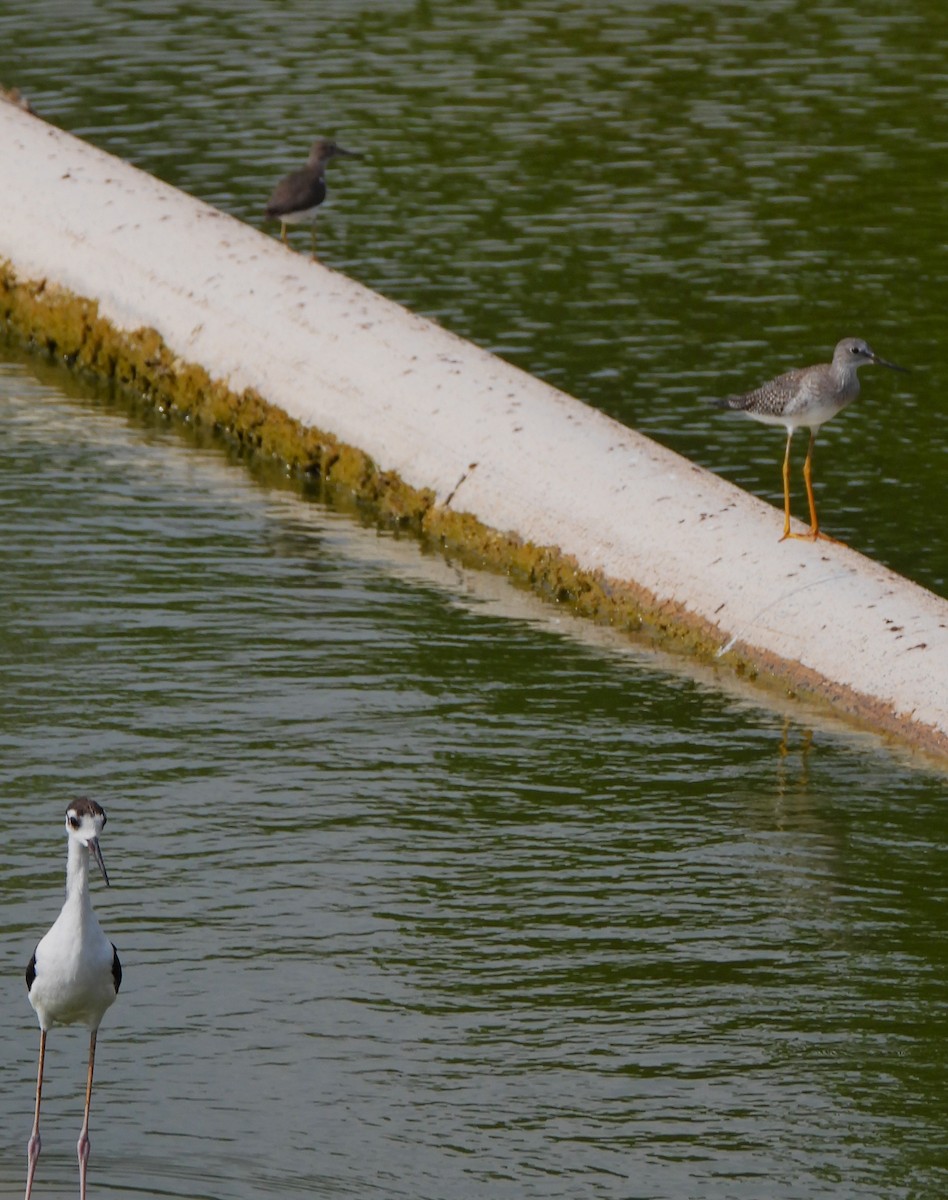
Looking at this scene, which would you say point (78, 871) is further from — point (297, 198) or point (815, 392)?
point (297, 198)

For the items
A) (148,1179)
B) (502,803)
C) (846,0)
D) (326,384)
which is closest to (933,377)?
(326,384)

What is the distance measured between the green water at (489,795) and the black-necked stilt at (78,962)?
595 millimetres

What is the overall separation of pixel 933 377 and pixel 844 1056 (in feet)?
27.8

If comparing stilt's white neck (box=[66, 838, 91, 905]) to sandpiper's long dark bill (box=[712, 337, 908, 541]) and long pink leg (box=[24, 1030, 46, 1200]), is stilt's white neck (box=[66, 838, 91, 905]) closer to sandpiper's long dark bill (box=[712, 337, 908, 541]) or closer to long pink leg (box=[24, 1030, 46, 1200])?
long pink leg (box=[24, 1030, 46, 1200])

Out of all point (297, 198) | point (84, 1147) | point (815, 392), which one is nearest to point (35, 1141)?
point (84, 1147)

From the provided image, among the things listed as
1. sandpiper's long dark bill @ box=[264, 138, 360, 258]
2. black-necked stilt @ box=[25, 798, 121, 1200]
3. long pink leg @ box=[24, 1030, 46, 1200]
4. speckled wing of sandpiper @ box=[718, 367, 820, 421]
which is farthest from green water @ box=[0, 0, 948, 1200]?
speckled wing of sandpiper @ box=[718, 367, 820, 421]

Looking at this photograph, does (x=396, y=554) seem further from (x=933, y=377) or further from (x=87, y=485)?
(x=933, y=377)

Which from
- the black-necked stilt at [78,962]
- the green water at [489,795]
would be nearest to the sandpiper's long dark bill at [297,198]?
the green water at [489,795]

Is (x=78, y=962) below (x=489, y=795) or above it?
above

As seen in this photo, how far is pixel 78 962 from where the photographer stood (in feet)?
23.6

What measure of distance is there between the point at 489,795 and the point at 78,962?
359 cm

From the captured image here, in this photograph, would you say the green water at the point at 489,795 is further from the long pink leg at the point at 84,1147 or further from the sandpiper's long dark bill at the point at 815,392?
the sandpiper's long dark bill at the point at 815,392

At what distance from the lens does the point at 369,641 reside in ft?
40.7

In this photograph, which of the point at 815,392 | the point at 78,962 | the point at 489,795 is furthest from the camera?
the point at 815,392
